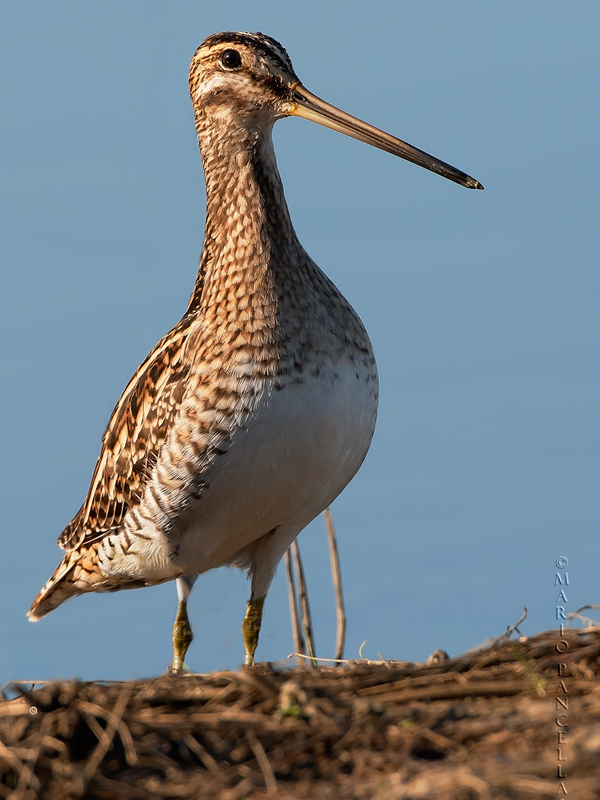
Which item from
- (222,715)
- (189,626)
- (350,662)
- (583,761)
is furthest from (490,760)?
(189,626)

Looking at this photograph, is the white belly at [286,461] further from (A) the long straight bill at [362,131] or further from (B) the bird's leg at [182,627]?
(A) the long straight bill at [362,131]

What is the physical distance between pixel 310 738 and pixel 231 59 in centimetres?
380

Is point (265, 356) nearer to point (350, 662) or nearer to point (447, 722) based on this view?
point (350, 662)

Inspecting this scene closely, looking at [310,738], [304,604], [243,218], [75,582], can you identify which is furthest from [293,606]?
[310,738]

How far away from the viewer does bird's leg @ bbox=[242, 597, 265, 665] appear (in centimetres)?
676

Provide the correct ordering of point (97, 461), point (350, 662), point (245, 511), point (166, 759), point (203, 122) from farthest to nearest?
point (97, 461) → point (203, 122) → point (245, 511) → point (350, 662) → point (166, 759)

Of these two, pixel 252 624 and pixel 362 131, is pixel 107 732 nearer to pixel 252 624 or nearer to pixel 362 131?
pixel 252 624

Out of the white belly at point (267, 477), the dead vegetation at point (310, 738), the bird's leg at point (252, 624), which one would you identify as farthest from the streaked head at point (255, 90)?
the dead vegetation at point (310, 738)

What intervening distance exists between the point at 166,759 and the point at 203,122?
3.82 metres

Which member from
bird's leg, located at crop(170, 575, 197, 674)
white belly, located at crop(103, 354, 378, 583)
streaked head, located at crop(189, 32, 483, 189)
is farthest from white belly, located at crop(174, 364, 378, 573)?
streaked head, located at crop(189, 32, 483, 189)

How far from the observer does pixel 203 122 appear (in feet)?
21.3

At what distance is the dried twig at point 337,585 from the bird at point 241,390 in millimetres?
567

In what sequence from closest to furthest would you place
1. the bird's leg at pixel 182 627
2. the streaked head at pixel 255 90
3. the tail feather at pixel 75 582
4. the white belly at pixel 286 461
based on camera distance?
the white belly at pixel 286 461
the streaked head at pixel 255 90
the tail feather at pixel 75 582
the bird's leg at pixel 182 627

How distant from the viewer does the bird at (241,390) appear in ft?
18.7
